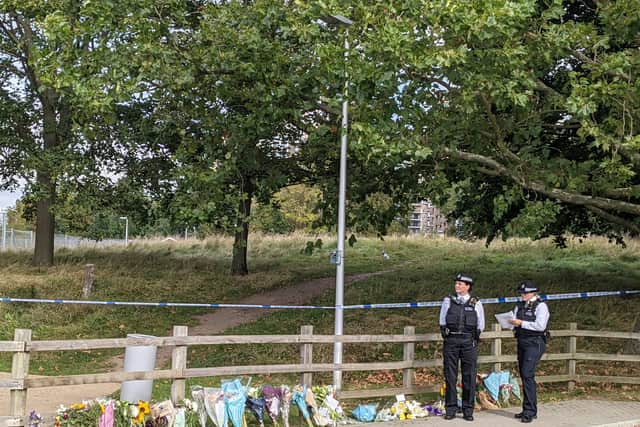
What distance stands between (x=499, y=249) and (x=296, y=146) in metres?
18.8

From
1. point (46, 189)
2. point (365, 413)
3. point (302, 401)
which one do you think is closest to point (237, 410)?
point (302, 401)

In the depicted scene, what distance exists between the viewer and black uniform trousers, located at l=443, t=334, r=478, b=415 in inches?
350

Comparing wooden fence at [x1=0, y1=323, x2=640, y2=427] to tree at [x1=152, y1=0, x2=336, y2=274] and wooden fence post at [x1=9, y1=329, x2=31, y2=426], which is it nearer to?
wooden fence post at [x1=9, y1=329, x2=31, y2=426]

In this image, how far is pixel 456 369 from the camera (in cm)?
896

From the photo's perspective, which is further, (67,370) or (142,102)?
(142,102)

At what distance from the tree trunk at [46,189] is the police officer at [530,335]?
15.7m

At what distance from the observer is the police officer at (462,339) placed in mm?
8805

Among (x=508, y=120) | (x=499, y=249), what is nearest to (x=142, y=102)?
(x=508, y=120)

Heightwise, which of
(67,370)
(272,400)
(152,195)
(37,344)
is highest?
(152,195)

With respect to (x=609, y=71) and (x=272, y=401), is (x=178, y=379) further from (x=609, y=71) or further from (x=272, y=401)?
(x=609, y=71)

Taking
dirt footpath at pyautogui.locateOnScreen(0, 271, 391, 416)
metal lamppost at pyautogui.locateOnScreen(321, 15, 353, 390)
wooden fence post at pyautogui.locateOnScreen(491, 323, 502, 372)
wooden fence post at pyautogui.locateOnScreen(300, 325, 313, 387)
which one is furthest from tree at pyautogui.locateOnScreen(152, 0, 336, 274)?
wooden fence post at pyautogui.locateOnScreen(491, 323, 502, 372)

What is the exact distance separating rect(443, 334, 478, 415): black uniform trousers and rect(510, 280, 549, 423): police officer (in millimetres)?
648

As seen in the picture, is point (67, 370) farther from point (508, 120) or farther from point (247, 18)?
point (508, 120)

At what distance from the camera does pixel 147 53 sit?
12.2m
